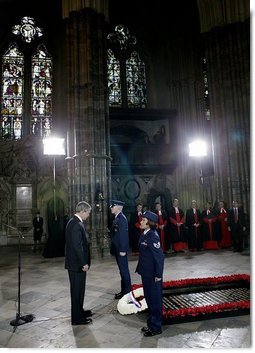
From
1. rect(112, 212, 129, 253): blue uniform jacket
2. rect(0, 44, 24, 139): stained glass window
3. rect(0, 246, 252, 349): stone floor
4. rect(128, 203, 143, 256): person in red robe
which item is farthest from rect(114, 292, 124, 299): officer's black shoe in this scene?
rect(0, 44, 24, 139): stained glass window

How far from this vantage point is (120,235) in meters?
5.02

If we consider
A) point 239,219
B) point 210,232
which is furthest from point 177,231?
point 239,219

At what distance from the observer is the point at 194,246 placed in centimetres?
1018

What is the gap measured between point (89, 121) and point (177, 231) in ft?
16.0

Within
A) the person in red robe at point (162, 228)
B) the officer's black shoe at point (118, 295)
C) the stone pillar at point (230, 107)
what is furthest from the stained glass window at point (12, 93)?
the officer's black shoe at point (118, 295)

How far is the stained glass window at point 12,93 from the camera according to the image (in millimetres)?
15609

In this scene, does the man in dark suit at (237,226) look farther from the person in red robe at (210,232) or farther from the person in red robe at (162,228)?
the person in red robe at (162,228)

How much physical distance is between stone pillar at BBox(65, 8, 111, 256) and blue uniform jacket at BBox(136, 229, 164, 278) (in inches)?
244

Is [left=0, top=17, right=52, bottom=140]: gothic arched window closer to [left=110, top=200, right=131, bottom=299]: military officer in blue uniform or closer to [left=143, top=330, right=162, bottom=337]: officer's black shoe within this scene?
[left=110, top=200, right=131, bottom=299]: military officer in blue uniform

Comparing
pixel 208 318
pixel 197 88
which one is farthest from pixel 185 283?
pixel 197 88

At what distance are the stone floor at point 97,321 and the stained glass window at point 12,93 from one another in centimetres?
1001

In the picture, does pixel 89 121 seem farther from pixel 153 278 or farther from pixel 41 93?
pixel 153 278

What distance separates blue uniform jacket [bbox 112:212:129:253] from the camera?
16.4 feet

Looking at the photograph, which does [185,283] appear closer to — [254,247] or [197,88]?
[254,247]
